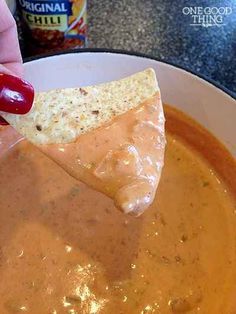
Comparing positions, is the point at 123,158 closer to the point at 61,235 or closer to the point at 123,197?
the point at 123,197

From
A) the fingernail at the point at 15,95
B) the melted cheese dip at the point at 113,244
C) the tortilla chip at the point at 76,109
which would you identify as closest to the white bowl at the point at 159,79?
the melted cheese dip at the point at 113,244

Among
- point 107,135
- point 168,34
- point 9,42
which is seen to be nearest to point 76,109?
point 107,135

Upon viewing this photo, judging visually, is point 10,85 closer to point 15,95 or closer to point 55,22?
point 15,95

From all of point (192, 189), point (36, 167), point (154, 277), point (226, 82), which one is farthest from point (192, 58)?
point (154, 277)

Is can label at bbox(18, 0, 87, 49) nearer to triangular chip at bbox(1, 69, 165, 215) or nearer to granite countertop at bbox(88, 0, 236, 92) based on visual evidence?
granite countertop at bbox(88, 0, 236, 92)

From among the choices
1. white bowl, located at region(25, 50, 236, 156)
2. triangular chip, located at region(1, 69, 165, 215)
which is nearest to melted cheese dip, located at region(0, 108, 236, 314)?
white bowl, located at region(25, 50, 236, 156)

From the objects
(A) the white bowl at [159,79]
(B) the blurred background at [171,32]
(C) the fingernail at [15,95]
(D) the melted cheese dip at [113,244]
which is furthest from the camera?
(B) the blurred background at [171,32]

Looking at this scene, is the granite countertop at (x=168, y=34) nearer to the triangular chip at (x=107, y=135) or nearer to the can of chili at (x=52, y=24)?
the can of chili at (x=52, y=24)
